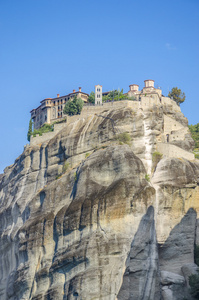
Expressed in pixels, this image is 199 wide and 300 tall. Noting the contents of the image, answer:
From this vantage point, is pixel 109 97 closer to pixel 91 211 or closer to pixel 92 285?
pixel 91 211

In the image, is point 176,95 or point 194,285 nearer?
point 194,285

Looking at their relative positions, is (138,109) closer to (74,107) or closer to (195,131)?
(74,107)

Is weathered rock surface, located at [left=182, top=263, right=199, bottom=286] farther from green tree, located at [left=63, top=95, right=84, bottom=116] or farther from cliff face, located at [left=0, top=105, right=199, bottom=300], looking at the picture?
green tree, located at [left=63, top=95, right=84, bottom=116]

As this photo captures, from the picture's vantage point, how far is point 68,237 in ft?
288

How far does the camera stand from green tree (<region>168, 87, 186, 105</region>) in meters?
114

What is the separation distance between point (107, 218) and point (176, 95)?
3393 cm

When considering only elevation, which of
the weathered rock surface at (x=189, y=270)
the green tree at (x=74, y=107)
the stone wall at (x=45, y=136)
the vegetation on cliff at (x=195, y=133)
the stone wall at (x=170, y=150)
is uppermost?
the vegetation on cliff at (x=195, y=133)

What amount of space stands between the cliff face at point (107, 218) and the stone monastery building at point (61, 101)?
1011 centimetres

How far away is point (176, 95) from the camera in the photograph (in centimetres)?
11450

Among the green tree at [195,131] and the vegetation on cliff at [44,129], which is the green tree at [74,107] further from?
the green tree at [195,131]

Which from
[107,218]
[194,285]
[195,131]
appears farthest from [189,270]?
[195,131]

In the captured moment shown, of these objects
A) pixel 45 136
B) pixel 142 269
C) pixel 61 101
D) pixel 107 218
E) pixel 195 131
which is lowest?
pixel 142 269

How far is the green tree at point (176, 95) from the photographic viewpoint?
11375cm

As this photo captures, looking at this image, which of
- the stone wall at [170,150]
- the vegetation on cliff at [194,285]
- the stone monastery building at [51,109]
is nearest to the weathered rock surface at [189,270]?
the vegetation on cliff at [194,285]
